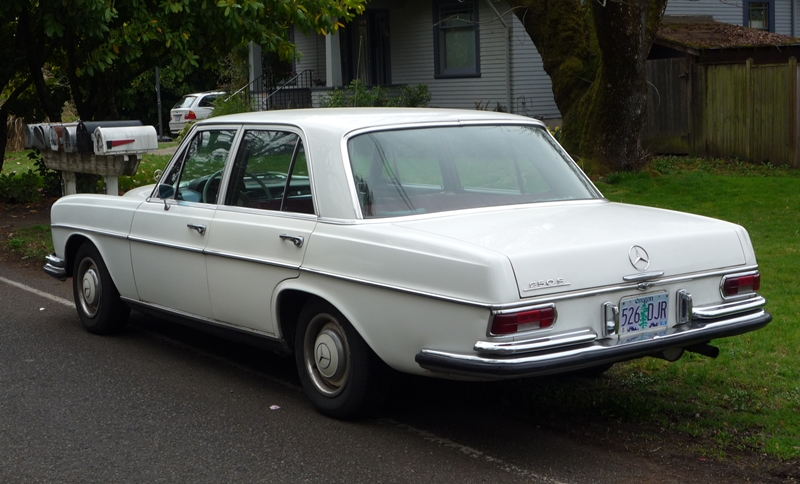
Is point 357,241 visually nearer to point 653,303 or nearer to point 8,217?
point 653,303

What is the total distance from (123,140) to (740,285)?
262 inches

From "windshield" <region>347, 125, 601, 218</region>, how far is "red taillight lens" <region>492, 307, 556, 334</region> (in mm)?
1079

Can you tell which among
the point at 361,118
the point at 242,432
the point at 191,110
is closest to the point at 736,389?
the point at 361,118

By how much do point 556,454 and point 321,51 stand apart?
24531 mm

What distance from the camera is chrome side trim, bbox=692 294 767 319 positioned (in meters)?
4.91

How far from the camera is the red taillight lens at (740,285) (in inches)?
199

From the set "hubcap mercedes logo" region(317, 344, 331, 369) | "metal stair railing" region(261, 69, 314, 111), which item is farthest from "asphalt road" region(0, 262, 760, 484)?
"metal stair railing" region(261, 69, 314, 111)

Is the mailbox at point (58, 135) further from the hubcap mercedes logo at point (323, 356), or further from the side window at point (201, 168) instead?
the hubcap mercedes logo at point (323, 356)

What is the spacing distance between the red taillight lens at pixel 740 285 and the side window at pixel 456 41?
62.5ft

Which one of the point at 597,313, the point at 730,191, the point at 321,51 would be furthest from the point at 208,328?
the point at 321,51

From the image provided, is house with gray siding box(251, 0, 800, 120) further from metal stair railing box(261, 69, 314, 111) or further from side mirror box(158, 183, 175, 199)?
side mirror box(158, 183, 175, 199)

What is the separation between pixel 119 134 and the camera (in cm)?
985

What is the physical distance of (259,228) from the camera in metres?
5.70

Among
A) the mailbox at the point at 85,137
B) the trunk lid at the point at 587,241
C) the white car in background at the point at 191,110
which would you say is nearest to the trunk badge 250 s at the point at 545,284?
the trunk lid at the point at 587,241
